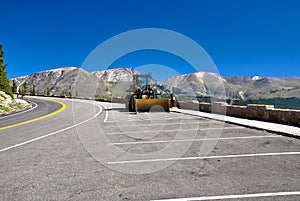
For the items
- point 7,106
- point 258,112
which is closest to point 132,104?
point 258,112

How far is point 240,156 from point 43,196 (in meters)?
4.63

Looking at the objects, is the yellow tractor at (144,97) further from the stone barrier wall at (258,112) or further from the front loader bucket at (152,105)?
the stone barrier wall at (258,112)

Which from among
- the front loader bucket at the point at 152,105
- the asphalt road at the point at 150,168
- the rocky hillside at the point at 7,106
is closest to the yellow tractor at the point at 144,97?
the front loader bucket at the point at 152,105

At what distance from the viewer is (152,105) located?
68.6 ft

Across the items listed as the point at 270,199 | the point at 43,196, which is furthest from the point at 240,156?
the point at 43,196

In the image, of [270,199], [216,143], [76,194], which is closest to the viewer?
[270,199]

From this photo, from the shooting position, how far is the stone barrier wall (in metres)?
11.3

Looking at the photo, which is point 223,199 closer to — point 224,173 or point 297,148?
point 224,173

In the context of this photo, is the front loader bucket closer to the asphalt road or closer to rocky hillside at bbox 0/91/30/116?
the asphalt road

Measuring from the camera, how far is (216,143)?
7762mm

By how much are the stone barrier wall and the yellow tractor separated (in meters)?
3.66

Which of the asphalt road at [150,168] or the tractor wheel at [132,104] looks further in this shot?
the tractor wheel at [132,104]

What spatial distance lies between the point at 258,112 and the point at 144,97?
432 inches

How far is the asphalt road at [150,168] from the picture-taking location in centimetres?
391
